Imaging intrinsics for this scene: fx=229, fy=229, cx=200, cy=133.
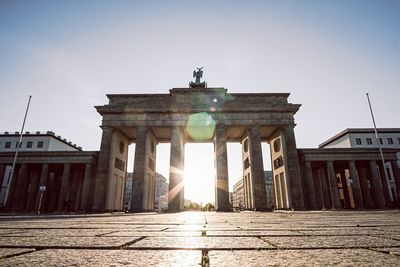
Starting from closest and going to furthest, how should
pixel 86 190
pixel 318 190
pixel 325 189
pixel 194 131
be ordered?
pixel 86 190 < pixel 194 131 < pixel 325 189 < pixel 318 190

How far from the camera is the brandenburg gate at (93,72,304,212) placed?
25344 mm

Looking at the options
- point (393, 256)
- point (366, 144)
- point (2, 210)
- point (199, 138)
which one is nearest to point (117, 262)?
point (393, 256)

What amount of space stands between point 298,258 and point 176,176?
81.9ft

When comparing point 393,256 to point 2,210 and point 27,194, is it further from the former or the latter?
point 27,194

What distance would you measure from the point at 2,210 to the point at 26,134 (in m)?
25.7

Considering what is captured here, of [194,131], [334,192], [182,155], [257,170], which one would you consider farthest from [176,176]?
[334,192]

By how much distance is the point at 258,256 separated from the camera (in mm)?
1396

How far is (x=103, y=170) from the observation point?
26125 millimetres

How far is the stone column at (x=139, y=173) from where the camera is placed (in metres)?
24.6

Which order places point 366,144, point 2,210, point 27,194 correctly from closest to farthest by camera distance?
point 2,210
point 27,194
point 366,144

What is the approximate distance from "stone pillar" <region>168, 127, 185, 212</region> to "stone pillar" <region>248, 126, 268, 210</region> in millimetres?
8174

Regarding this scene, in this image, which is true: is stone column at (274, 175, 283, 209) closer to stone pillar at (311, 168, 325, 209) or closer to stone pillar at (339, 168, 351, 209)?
stone pillar at (311, 168, 325, 209)

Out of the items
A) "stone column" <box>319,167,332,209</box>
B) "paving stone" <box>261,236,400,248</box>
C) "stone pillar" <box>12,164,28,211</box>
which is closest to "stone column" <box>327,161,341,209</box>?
"stone column" <box>319,167,332,209</box>

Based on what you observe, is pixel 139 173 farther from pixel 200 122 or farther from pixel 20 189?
pixel 20 189
